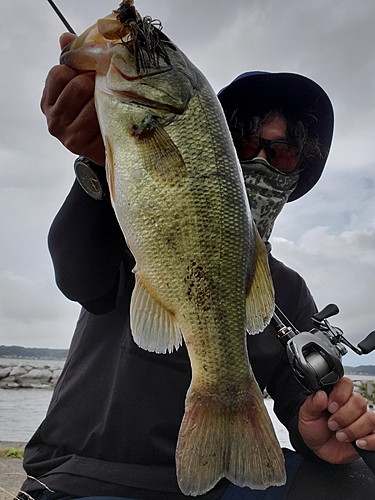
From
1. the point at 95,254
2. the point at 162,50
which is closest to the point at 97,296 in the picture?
the point at 95,254

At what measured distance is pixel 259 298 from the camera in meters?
1.74

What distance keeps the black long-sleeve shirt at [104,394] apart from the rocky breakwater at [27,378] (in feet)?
83.8

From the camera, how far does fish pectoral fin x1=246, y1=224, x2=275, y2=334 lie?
1716 millimetres

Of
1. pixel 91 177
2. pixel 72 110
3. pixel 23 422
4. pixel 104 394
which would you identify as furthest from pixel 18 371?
pixel 72 110

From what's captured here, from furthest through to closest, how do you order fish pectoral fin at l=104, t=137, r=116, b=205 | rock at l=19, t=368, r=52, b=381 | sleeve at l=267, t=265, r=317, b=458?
rock at l=19, t=368, r=52, b=381
sleeve at l=267, t=265, r=317, b=458
fish pectoral fin at l=104, t=137, r=116, b=205

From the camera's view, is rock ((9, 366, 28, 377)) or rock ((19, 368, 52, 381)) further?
rock ((9, 366, 28, 377))

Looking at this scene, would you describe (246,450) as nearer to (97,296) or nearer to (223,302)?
(223,302)

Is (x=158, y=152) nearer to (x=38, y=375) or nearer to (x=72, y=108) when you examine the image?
(x=72, y=108)

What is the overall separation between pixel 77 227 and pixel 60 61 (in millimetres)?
768

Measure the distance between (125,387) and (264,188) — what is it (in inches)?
59.6

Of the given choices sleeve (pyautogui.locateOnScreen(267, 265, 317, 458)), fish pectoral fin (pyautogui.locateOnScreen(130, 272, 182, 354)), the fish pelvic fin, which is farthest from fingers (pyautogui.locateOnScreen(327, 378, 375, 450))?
fish pectoral fin (pyautogui.locateOnScreen(130, 272, 182, 354))

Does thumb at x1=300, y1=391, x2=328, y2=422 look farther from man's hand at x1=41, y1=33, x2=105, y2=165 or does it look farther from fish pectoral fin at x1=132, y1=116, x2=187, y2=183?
man's hand at x1=41, y1=33, x2=105, y2=165

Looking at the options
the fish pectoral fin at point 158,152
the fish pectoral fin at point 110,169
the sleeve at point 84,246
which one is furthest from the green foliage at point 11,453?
the fish pectoral fin at point 158,152

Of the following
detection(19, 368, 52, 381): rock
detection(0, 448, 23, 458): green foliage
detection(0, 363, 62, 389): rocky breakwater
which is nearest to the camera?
detection(0, 448, 23, 458): green foliage
